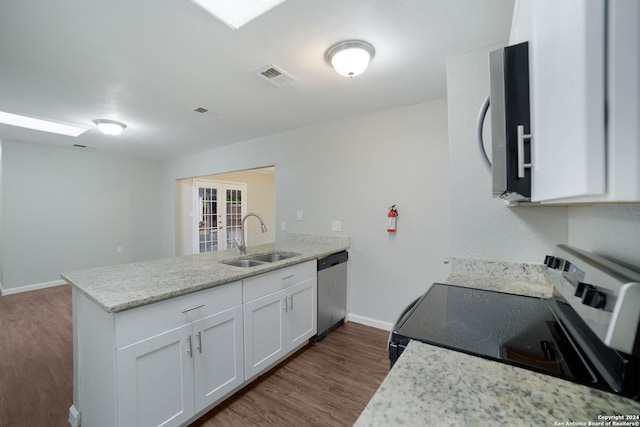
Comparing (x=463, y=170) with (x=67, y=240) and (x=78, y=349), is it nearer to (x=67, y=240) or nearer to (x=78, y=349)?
(x=78, y=349)

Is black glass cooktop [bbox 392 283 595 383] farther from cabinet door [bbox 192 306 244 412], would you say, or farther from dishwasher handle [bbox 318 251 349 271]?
dishwasher handle [bbox 318 251 349 271]

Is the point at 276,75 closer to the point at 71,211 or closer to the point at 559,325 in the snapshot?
the point at 559,325

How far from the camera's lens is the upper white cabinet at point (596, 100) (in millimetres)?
300

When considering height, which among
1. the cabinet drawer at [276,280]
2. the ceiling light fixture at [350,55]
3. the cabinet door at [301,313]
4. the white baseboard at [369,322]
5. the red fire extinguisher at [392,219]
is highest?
the ceiling light fixture at [350,55]

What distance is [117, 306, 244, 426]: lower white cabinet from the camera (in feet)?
4.03

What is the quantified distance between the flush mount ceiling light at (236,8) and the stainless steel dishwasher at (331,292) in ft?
6.29

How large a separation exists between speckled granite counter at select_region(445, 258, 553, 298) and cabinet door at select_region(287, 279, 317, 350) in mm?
1224

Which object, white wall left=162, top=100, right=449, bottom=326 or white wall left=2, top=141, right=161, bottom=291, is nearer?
white wall left=162, top=100, right=449, bottom=326

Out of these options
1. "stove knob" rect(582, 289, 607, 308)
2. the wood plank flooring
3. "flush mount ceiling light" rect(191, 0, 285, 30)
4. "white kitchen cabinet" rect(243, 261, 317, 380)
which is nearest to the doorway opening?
the wood plank flooring

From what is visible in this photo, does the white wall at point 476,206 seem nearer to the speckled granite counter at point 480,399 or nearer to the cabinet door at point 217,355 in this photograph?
the speckled granite counter at point 480,399

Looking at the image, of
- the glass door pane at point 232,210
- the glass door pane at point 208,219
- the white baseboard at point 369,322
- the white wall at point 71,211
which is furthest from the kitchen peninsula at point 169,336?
the glass door pane at point 232,210

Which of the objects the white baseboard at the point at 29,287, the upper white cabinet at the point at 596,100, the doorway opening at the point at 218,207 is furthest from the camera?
the doorway opening at the point at 218,207

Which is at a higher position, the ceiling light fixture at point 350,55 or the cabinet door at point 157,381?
the ceiling light fixture at point 350,55

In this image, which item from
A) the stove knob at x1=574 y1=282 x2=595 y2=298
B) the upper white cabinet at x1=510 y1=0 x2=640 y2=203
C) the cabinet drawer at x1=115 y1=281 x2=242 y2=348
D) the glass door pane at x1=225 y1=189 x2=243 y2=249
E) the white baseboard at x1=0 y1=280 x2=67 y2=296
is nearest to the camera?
the upper white cabinet at x1=510 y1=0 x2=640 y2=203
